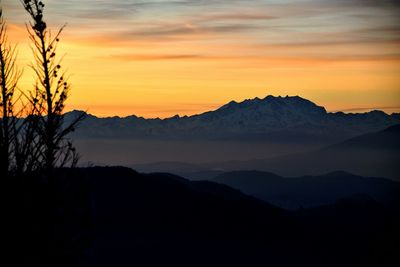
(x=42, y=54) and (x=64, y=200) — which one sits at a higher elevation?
(x=42, y=54)

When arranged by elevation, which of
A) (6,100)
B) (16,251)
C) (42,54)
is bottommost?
(16,251)

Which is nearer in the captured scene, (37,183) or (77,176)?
(37,183)

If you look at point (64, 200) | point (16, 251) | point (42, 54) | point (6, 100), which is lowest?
point (16, 251)

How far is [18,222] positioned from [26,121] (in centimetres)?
274

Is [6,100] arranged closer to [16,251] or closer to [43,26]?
[43,26]

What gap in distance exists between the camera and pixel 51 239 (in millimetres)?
18422

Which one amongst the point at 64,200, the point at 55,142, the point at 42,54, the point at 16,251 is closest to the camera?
the point at 16,251

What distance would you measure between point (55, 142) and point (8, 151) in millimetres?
1662

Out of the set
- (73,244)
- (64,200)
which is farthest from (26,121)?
(73,244)

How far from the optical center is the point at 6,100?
19531 mm

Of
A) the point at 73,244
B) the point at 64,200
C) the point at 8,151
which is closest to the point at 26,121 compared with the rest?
the point at 8,151

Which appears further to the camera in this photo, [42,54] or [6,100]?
[42,54]

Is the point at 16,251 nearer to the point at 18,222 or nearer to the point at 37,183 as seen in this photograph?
the point at 18,222

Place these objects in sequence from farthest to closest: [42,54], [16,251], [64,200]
A: 1. [42,54]
2. [64,200]
3. [16,251]
